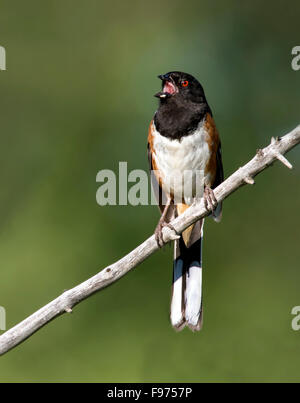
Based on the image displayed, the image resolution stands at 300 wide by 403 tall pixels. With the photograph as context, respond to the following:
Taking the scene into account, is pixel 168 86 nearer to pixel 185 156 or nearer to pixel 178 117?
pixel 178 117

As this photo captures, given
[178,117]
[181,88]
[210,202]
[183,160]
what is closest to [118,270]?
[210,202]

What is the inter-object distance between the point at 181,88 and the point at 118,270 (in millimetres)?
1344

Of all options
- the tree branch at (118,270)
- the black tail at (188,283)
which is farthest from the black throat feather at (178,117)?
the tree branch at (118,270)

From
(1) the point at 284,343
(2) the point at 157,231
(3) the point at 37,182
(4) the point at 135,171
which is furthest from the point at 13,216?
(1) the point at 284,343

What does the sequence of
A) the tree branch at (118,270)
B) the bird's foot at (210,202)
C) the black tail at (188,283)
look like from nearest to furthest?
the tree branch at (118,270) < the bird's foot at (210,202) < the black tail at (188,283)

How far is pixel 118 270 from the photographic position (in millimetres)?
2688

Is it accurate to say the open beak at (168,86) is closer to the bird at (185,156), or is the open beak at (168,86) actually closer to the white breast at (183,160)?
the bird at (185,156)

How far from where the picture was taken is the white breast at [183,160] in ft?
11.4

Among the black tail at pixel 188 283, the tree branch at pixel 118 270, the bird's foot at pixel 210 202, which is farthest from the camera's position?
the black tail at pixel 188 283

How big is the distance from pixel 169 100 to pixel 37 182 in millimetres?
1408

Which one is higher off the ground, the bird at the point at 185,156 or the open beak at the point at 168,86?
the open beak at the point at 168,86

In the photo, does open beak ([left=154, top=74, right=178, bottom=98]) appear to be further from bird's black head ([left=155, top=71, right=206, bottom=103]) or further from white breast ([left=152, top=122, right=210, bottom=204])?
white breast ([left=152, top=122, right=210, bottom=204])

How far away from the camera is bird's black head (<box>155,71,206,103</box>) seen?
3537 millimetres

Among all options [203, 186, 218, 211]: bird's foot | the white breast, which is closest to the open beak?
the white breast
